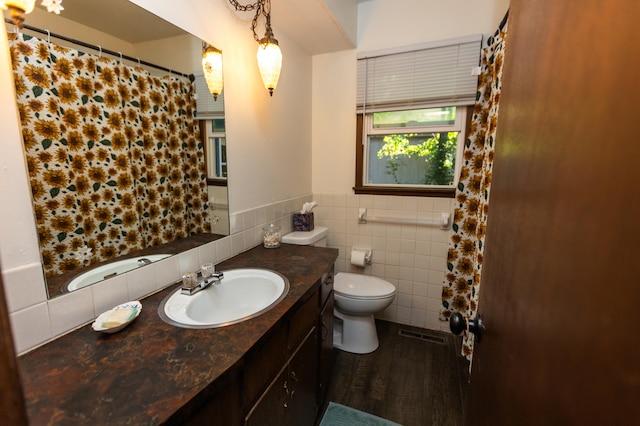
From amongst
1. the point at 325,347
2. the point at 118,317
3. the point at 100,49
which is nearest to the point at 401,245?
the point at 325,347

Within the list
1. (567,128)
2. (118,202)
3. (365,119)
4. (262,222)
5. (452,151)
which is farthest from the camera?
(365,119)

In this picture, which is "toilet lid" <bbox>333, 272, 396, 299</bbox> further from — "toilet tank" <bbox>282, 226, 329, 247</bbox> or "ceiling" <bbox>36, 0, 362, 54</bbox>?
"ceiling" <bbox>36, 0, 362, 54</bbox>

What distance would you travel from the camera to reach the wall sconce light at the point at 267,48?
4.89ft

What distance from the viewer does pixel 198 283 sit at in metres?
1.19

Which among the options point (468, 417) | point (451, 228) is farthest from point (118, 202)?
point (451, 228)

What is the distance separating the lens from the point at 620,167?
0.35m

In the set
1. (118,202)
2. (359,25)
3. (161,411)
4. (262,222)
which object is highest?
(359,25)

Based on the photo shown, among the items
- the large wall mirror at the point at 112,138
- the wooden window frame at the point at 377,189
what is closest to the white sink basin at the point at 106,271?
the large wall mirror at the point at 112,138

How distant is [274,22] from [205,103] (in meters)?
0.84

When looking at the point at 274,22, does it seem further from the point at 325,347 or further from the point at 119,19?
the point at 325,347

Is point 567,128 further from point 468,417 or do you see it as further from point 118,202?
point 118,202

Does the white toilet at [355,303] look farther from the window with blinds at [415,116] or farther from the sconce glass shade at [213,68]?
the sconce glass shade at [213,68]

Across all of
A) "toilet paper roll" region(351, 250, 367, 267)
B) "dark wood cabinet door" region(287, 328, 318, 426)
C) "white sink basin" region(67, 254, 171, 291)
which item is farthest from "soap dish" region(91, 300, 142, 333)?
"toilet paper roll" region(351, 250, 367, 267)

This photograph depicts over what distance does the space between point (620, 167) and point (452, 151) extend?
6.52 ft
